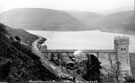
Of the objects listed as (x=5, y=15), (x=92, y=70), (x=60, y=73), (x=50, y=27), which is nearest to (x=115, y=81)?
(x=92, y=70)

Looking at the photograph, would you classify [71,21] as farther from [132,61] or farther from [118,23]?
[132,61]

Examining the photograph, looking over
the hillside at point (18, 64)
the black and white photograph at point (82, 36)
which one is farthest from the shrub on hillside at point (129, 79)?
the hillside at point (18, 64)

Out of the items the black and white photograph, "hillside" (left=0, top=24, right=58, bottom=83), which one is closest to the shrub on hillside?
the black and white photograph

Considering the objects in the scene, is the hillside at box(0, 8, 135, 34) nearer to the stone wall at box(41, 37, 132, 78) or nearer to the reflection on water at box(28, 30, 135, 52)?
the reflection on water at box(28, 30, 135, 52)

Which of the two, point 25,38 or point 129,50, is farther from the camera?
point 129,50

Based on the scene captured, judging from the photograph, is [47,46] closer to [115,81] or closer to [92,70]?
[92,70]
